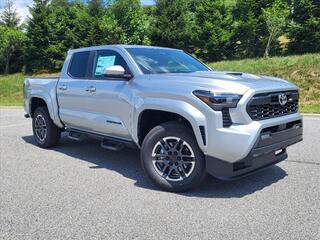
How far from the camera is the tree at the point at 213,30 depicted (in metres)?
31.4

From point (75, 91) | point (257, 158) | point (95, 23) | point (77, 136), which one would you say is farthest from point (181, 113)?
point (95, 23)

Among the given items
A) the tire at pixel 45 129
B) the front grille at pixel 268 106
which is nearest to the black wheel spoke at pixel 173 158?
the front grille at pixel 268 106

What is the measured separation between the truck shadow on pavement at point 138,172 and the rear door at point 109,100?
59 cm

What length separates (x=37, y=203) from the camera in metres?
4.62

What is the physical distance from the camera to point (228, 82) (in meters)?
4.49

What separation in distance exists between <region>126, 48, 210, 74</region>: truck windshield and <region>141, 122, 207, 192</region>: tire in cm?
101

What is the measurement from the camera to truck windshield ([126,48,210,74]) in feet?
18.3

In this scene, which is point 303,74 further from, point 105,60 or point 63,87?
point 105,60

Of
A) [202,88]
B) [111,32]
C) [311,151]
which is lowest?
[311,151]

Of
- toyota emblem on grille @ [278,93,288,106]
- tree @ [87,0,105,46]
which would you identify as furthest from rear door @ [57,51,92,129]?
tree @ [87,0,105,46]

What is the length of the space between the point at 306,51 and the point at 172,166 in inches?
1000

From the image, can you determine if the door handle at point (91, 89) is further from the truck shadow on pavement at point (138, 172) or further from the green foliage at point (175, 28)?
the green foliage at point (175, 28)

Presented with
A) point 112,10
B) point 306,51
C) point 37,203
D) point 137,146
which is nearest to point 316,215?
point 137,146

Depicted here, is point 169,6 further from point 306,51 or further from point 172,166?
point 172,166
